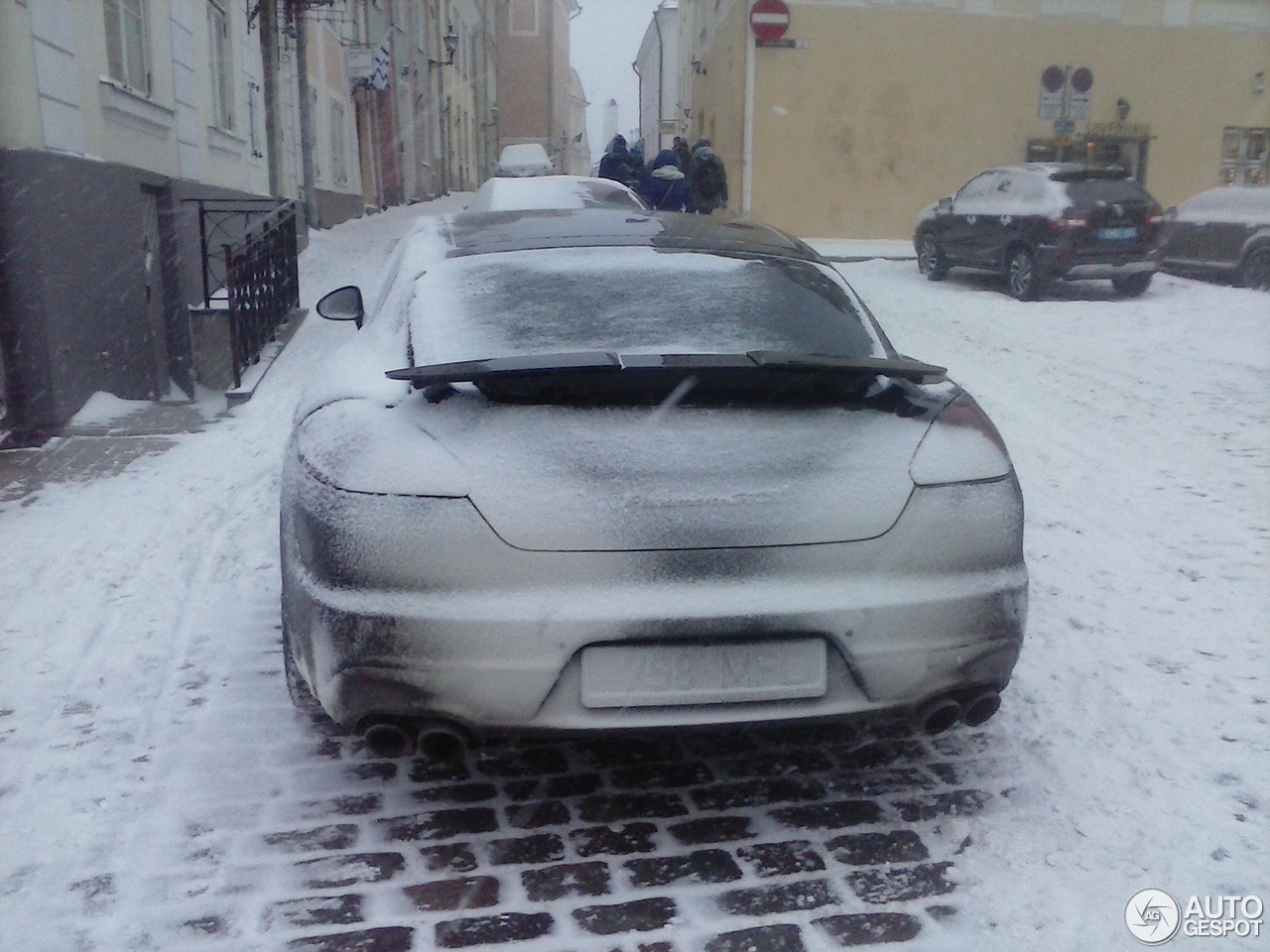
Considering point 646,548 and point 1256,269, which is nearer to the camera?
point 646,548

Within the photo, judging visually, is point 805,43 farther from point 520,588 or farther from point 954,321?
point 520,588

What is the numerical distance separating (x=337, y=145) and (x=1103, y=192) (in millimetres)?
15131

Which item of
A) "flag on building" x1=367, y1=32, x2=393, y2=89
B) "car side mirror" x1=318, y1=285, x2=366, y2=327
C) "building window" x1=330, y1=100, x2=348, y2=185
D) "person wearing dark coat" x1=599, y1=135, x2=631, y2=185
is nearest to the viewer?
"car side mirror" x1=318, y1=285, x2=366, y2=327

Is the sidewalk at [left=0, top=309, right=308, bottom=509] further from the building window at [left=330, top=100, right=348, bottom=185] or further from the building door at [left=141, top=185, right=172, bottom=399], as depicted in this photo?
the building window at [left=330, top=100, right=348, bottom=185]

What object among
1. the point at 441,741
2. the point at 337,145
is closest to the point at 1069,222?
the point at 441,741

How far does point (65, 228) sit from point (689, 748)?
6899 mm

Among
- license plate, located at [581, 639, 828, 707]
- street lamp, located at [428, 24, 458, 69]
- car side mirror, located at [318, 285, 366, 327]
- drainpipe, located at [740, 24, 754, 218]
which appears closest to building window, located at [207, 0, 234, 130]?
drainpipe, located at [740, 24, 754, 218]

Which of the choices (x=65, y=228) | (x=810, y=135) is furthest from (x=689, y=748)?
(x=810, y=135)

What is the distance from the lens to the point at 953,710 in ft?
9.71

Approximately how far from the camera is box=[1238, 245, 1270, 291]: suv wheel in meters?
14.7

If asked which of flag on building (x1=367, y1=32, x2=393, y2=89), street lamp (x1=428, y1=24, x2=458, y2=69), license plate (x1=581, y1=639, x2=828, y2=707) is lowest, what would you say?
license plate (x1=581, y1=639, x2=828, y2=707)

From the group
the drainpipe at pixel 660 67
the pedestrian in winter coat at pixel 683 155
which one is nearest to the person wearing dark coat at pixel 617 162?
the pedestrian in winter coat at pixel 683 155

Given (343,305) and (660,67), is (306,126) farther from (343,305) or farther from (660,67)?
(660,67)

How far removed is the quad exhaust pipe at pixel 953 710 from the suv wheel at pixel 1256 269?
13.8 meters
